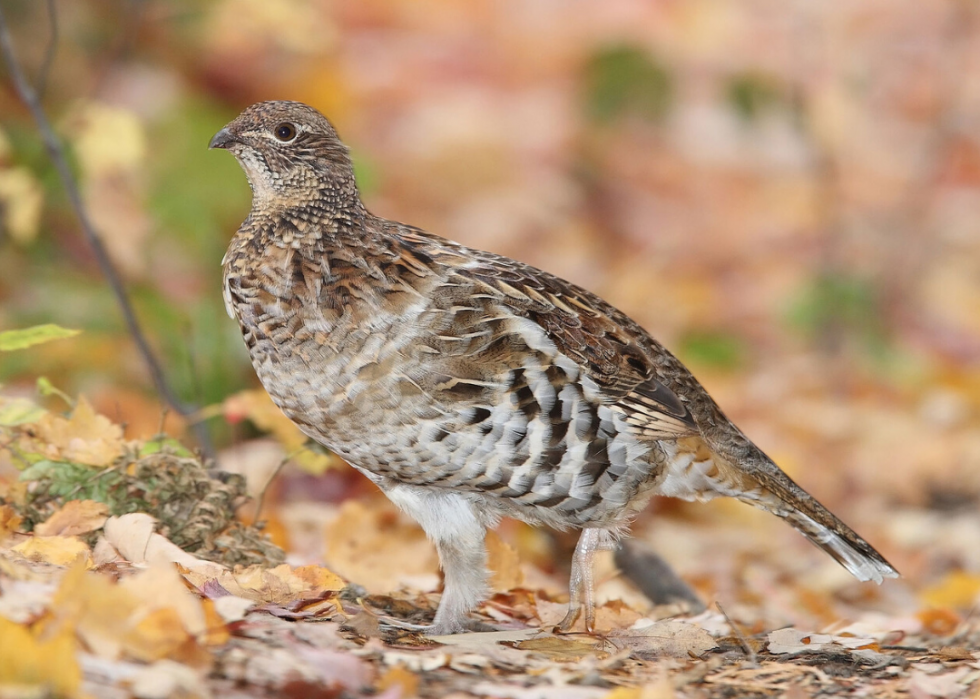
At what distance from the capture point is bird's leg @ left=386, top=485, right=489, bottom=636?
3627mm

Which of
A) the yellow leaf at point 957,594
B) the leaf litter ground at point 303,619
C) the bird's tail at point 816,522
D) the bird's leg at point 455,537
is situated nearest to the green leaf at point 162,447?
the leaf litter ground at point 303,619

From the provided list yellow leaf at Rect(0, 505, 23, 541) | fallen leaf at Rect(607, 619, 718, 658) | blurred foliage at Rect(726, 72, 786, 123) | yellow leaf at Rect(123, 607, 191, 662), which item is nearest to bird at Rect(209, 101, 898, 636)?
fallen leaf at Rect(607, 619, 718, 658)

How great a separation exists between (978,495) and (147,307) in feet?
16.1

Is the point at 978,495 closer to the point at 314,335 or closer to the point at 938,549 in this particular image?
the point at 938,549

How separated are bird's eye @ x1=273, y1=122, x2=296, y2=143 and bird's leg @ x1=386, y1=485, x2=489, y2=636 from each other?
1.12 m

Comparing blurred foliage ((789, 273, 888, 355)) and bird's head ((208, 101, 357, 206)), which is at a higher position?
blurred foliage ((789, 273, 888, 355))

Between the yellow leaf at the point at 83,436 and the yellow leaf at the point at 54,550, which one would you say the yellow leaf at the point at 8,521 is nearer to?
the yellow leaf at the point at 54,550

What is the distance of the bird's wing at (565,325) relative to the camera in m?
3.56

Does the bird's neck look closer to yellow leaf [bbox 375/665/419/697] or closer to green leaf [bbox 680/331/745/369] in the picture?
yellow leaf [bbox 375/665/419/697]

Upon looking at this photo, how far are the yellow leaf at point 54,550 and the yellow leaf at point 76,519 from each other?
13 cm

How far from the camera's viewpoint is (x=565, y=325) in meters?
3.66

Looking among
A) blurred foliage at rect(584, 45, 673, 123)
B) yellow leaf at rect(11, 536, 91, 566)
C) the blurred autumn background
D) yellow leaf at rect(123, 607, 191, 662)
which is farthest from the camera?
blurred foliage at rect(584, 45, 673, 123)

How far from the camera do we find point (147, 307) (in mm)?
6637

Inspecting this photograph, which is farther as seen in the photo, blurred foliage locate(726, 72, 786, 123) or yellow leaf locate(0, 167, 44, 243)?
blurred foliage locate(726, 72, 786, 123)
